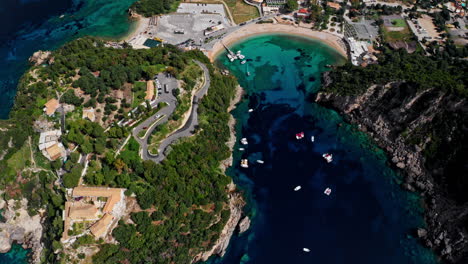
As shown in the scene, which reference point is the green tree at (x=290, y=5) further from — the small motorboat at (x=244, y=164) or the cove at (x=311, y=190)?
the small motorboat at (x=244, y=164)

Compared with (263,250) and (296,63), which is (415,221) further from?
(296,63)

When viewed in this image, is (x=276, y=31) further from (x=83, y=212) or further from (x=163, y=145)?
(x=83, y=212)

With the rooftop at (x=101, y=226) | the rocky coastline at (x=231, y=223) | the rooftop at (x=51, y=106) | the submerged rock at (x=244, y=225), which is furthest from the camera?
the rooftop at (x=51, y=106)

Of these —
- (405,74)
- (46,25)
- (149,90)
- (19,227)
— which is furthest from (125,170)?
(46,25)

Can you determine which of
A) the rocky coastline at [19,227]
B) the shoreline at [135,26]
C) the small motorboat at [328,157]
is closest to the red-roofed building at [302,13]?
the shoreline at [135,26]

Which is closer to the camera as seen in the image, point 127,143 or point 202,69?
point 127,143

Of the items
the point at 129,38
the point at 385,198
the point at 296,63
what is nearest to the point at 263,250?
the point at 385,198

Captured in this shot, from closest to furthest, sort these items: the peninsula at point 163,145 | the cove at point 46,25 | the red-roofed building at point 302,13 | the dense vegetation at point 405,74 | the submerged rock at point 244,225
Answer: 1. the peninsula at point 163,145
2. the submerged rock at point 244,225
3. the dense vegetation at point 405,74
4. the cove at point 46,25
5. the red-roofed building at point 302,13

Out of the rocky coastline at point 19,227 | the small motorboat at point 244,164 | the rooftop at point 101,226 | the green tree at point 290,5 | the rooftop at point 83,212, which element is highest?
the green tree at point 290,5
